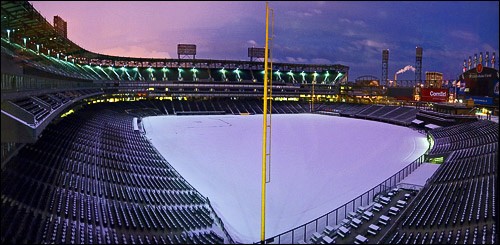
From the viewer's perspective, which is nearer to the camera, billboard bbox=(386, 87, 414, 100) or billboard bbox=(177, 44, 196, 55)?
billboard bbox=(386, 87, 414, 100)

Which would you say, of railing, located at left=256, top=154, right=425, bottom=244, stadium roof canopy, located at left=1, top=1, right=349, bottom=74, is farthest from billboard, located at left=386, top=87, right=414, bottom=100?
railing, located at left=256, top=154, right=425, bottom=244

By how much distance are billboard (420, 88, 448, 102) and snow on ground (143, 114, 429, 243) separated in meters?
14.1

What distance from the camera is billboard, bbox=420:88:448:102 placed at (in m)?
52.3

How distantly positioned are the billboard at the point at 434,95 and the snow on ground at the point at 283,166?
46.1 feet

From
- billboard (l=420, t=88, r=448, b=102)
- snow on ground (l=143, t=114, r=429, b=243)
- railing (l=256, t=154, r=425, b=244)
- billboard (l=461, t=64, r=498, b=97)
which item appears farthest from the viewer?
billboard (l=420, t=88, r=448, b=102)

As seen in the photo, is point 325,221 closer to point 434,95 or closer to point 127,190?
point 127,190

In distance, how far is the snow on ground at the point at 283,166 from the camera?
15359 mm

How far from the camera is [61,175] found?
48.6 ft

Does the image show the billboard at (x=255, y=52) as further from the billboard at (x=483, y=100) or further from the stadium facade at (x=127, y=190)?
the stadium facade at (x=127, y=190)

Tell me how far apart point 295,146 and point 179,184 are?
50.1 feet

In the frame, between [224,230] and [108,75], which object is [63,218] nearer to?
[224,230]

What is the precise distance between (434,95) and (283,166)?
3928cm

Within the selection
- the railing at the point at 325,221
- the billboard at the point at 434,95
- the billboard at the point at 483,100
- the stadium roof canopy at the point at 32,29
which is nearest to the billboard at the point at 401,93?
the billboard at the point at 434,95

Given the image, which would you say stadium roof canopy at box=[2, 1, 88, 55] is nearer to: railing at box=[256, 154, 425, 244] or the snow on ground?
the snow on ground
